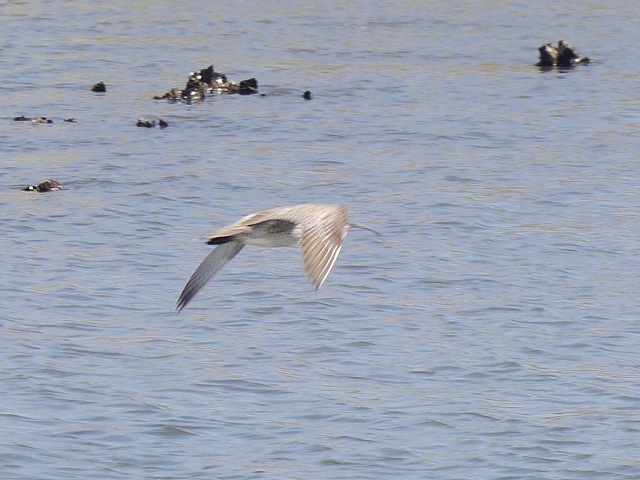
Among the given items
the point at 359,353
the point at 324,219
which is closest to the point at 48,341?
the point at 359,353

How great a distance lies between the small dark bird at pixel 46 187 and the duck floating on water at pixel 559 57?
7.71 metres

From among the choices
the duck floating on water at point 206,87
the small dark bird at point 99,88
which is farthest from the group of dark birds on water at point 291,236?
the small dark bird at point 99,88

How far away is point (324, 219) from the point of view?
6605 millimetres

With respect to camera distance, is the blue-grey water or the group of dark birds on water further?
the blue-grey water

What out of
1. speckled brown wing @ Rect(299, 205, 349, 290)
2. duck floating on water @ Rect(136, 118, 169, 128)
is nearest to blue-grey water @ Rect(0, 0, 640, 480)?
duck floating on water @ Rect(136, 118, 169, 128)

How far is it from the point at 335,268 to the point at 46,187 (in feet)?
9.98

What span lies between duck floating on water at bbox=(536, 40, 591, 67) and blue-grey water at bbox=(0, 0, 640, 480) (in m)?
0.20

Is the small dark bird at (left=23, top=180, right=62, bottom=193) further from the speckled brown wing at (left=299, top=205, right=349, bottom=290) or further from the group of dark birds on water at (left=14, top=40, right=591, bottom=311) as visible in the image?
the speckled brown wing at (left=299, top=205, right=349, bottom=290)

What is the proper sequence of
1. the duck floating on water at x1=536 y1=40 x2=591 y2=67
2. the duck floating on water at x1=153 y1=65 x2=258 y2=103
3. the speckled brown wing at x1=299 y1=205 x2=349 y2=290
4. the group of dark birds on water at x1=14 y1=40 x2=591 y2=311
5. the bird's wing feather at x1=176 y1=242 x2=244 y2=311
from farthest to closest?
the duck floating on water at x1=536 y1=40 x2=591 y2=67 → the duck floating on water at x1=153 y1=65 x2=258 y2=103 → the bird's wing feather at x1=176 y1=242 x2=244 y2=311 → the group of dark birds on water at x1=14 y1=40 x2=591 y2=311 → the speckled brown wing at x1=299 y1=205 x2=349 y2=290

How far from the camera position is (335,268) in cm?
1047

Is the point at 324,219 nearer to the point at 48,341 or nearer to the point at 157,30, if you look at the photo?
the point at 48,341

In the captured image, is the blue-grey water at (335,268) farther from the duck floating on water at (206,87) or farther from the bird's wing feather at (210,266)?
the bird's wing feather at (210,266)

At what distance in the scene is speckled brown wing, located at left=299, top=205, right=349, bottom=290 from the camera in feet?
19.3

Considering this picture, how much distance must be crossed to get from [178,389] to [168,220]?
3684 mm
